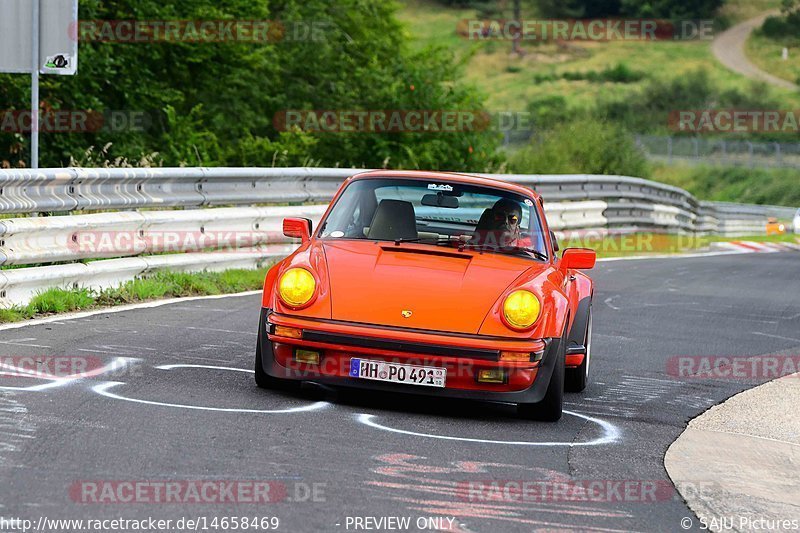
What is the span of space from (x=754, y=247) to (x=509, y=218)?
20.0 metres

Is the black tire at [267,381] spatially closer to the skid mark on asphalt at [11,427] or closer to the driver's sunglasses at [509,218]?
the skid mark on asphalt at [11,427]

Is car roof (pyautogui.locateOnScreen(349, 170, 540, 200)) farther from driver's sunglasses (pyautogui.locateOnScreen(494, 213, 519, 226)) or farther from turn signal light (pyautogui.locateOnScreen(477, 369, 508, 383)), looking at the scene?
turn signal light (pyautogui.locateOnScreen(477, 369, 508, 383))

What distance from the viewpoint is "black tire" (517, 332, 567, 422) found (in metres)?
7.23

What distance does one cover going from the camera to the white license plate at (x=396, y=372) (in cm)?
706

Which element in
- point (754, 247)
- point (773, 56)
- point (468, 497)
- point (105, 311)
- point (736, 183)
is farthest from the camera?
point (773, 56)

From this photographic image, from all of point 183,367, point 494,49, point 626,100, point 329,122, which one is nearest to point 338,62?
point 329,122

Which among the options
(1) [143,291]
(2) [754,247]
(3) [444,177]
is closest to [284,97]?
(2) [754,247]

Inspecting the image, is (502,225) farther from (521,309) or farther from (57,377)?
(57,377)

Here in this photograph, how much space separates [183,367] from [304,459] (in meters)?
2.44

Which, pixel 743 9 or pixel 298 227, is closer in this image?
pixel 298 227

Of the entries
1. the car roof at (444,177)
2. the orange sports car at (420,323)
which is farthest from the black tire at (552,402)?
the car roof at (444,177)

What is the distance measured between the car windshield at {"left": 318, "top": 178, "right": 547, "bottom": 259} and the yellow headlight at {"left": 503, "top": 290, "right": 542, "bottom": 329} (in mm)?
940

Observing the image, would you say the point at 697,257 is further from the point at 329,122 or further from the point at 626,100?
the point at 626,100

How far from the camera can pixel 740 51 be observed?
361 ft
